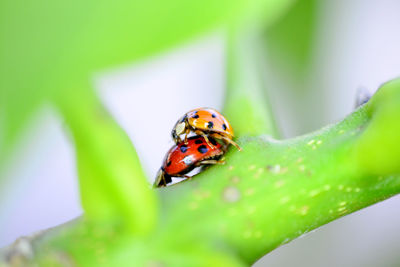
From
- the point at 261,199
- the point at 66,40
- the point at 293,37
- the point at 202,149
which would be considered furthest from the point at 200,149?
the point at 293,37

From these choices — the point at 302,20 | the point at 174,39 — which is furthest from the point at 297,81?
the point at 174,39

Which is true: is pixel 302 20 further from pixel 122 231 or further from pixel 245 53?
pixel 122 231

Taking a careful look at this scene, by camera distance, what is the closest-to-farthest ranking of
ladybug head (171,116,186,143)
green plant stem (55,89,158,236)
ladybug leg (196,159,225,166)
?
green plant stem (55,89,158,236)
ladybug leg (196,159,225,166)
ladybug head (171,116,186,143)

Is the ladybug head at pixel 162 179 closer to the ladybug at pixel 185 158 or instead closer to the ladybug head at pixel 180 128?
the ladybug at pixel 185 158

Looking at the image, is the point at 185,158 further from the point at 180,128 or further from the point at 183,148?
the point at 180,128

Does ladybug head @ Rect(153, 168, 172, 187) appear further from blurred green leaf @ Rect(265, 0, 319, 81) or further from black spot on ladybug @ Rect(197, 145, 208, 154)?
blurred green leaf @ Rect(265, 0, 319, 81)

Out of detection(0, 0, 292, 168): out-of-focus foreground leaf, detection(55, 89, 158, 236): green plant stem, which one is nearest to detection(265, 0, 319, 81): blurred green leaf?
detection(55, 89, 158, 236): green plant stem
